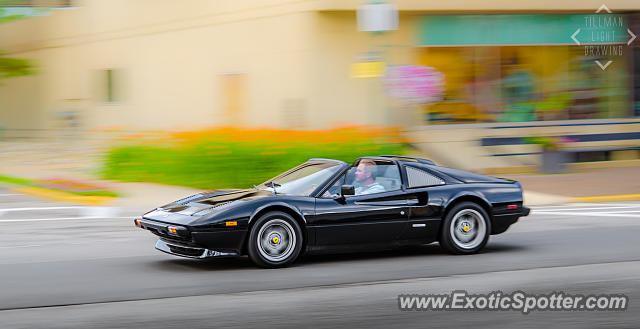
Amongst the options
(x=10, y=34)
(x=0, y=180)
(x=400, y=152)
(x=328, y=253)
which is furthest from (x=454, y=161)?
(x=10, y=34)

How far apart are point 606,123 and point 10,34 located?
23388mm

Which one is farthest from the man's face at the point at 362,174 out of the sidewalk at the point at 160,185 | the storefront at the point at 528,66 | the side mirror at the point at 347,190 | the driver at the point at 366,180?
the storefront at the point at 528,66

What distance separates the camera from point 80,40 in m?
28.6

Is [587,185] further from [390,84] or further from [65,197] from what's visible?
[65,197]

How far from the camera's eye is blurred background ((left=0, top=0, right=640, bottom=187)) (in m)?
17.4

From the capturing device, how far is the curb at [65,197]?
14448 mm

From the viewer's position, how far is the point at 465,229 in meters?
8.88

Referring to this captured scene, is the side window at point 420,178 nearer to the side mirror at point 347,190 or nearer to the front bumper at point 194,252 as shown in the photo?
the side mirror at point 347,190

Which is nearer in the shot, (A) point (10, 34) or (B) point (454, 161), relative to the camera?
(B) point (454, 161)

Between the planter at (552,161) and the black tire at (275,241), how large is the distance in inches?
500

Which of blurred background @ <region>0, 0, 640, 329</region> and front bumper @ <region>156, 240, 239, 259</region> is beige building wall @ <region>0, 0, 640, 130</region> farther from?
front bumper @ <region>156, 240, 239, 259</region>

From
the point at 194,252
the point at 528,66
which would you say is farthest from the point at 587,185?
the point at 194,252

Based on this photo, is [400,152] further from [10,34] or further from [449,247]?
[10,34]

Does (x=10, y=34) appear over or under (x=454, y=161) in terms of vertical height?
over
